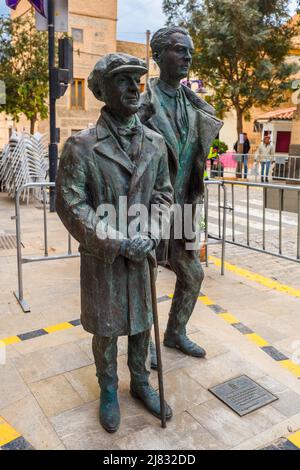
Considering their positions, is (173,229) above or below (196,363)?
above

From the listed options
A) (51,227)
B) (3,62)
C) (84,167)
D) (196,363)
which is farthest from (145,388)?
(3,62)

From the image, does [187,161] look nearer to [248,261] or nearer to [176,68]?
[176,68]

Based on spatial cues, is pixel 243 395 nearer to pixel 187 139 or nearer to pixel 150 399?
pixel 150 399

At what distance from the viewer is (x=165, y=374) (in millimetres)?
3119

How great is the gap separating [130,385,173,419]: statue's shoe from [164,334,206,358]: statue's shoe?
0.63 meters

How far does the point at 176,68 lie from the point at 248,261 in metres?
4.51

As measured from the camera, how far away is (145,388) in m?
2.76

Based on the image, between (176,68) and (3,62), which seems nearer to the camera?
(176,68)

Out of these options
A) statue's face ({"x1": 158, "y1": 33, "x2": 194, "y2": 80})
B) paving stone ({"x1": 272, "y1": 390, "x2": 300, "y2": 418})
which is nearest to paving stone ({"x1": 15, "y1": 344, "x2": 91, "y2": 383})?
paving stone ({"x1": 272, "y1": 390, "x2": 300, "y2": 418})

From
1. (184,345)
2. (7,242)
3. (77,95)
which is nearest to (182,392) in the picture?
(184,345)

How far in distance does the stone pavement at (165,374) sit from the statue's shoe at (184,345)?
2.2 inches

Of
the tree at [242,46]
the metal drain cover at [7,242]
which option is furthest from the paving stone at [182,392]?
the tree at [242,46]

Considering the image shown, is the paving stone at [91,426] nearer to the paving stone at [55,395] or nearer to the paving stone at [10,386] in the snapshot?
the paving stone at [55,395]
